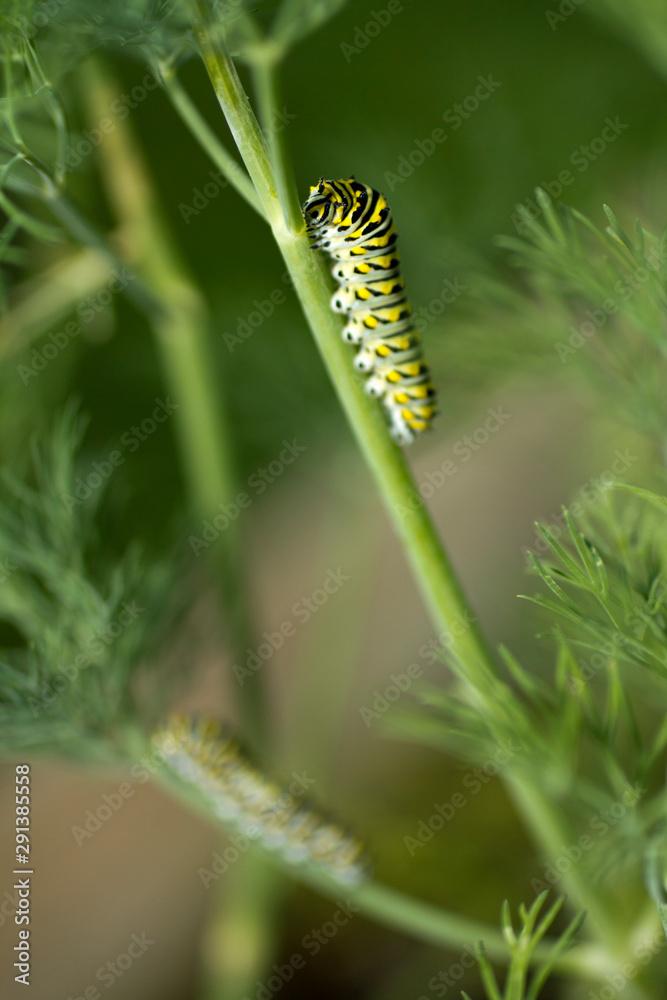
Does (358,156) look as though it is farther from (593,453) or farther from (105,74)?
(593,453)

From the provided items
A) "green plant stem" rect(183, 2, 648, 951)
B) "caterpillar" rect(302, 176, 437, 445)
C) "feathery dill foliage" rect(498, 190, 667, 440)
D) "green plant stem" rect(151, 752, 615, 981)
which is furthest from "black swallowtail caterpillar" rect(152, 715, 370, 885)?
"feathery dill foliage" rect(498, 190, 667, 440)

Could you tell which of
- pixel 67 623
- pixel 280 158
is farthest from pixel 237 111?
pixel 67 623

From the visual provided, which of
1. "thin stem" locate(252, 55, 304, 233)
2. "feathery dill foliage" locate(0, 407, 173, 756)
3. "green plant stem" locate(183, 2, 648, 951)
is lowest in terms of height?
"feathery dill foliage" locate(0, 407, 173, 756)

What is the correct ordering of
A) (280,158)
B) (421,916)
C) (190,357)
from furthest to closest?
(190,357), (421,916), (280,158)

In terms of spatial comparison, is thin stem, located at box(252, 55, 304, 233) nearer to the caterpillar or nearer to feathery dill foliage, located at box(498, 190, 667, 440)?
the caterpillar

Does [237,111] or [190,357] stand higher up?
[237,111]

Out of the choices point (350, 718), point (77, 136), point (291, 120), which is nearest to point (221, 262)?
point (291, 120)

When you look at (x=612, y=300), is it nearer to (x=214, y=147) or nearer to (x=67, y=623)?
(x=214, y=147)
